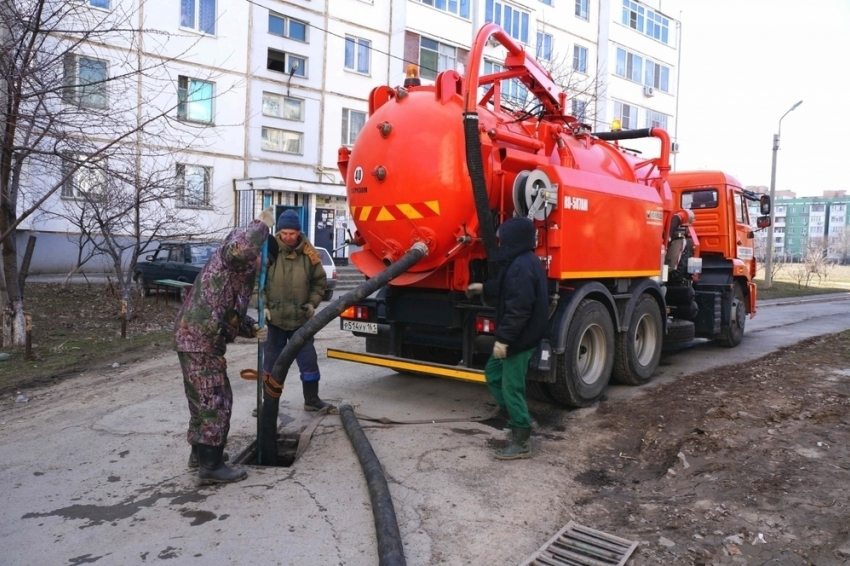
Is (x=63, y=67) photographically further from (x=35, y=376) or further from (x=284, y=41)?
(x=284, y=41)

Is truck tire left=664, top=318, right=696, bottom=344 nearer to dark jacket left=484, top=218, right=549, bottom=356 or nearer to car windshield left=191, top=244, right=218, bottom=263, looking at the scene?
dark jacket left=484, top=218, right=549, bottom=356

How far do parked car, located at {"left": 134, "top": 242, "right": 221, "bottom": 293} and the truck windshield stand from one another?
9857mm

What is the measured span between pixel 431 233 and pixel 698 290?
5891 millimetres

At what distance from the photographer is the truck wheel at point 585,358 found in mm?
6098

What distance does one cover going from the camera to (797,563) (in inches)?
132

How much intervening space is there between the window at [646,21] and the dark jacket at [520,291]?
3364cm

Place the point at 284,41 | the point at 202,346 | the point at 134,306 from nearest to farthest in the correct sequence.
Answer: the point at 202,346 < the point at 134,306 < the point at 284,41

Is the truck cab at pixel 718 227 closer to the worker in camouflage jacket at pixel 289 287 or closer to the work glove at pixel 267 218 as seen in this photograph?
the worker in camouflage jacket at pixel 289 287

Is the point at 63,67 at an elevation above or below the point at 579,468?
above

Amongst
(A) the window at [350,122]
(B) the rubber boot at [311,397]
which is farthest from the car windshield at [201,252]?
(A) the window at [350,122]

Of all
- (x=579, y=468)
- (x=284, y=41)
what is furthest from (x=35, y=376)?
(x=284, y=41)

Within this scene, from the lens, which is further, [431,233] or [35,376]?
[35,376]

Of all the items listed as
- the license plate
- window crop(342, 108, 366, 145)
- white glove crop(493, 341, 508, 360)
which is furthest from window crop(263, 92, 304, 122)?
white glove crop(493, 341, 508, 360)

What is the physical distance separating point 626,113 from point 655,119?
3198 millimetres
